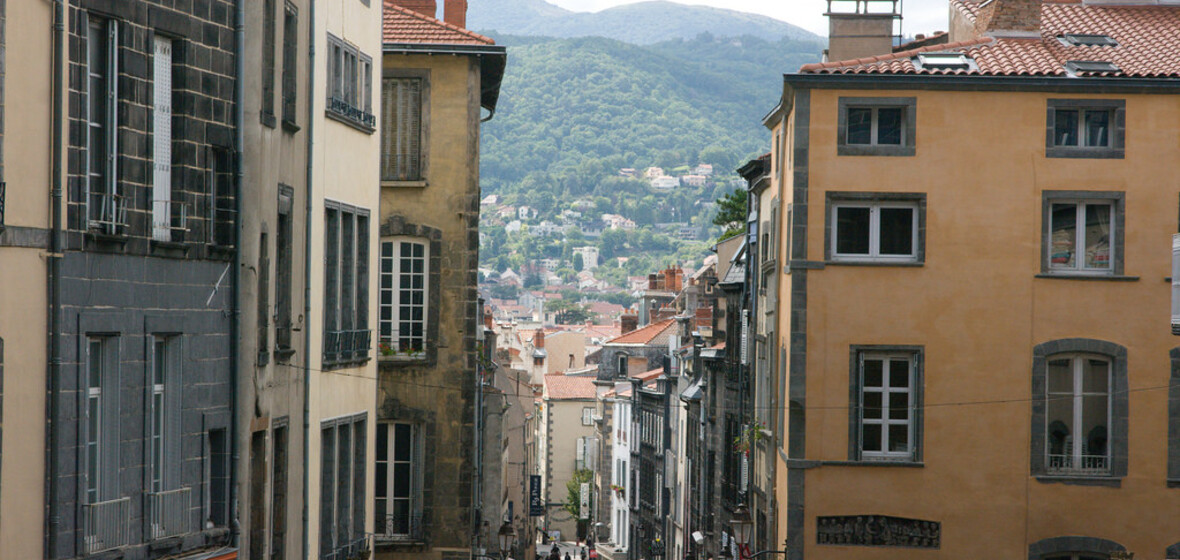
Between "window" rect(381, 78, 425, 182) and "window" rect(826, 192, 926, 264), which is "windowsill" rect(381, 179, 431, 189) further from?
"window" rect(826, 192, 926, 264)

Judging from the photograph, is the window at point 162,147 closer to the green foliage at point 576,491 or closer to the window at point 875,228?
the window at point 875,228

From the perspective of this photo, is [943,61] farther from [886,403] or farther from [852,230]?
[886,403]

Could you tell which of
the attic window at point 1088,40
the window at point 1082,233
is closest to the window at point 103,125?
the window at point 1082,233

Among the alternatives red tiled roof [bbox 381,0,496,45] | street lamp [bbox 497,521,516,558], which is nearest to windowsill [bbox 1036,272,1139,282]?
red tiled roof [bbox 381,0,496,45]

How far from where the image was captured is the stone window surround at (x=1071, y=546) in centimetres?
2675

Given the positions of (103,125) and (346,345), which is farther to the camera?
(346,345)

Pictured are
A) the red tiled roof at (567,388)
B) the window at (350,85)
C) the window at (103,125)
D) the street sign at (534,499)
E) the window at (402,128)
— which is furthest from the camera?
the red tiled roof at (567,388)

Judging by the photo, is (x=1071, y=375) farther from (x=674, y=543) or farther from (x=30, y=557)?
(x=674, y=543)

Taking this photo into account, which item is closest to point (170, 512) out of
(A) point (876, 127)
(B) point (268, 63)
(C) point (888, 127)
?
(B) point (268, 63)

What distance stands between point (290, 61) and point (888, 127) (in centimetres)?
1236

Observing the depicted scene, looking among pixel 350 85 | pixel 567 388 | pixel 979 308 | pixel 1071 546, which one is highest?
pixel 350 85

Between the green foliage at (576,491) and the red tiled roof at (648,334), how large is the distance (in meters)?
25.5

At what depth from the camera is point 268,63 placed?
1905 centimetres

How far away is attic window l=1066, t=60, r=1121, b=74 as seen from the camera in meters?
27.1
